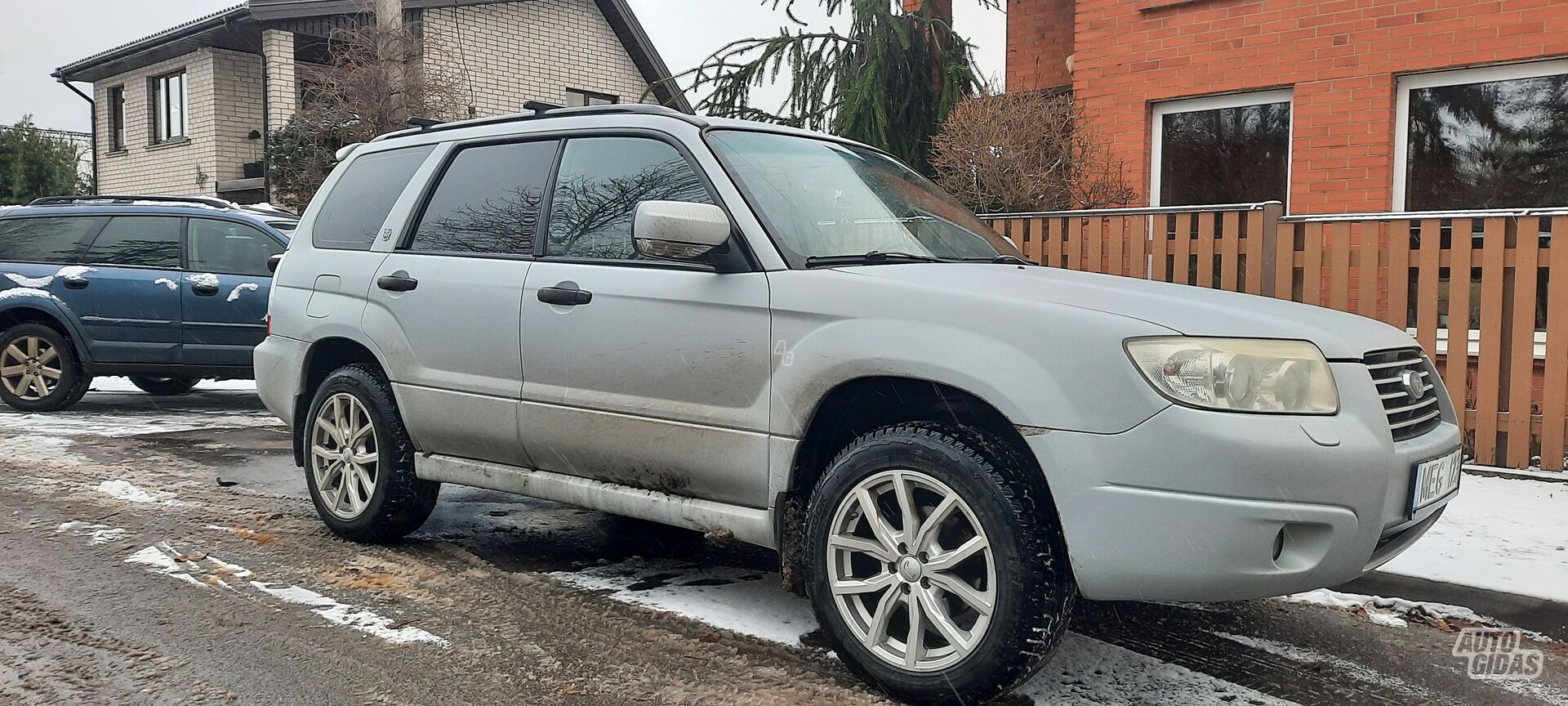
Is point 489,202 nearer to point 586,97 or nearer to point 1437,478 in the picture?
point 1437,478

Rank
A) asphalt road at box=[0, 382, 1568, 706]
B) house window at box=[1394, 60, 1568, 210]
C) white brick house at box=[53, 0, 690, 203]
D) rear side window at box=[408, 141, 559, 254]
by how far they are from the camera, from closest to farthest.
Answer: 1. asphalt road at box=[0, 382, 1568, 706]
2. rear side window at box=[408, 141, 559, 254]
3. house window at box=[1394, 60, 1568, 210]
4. white brick house at box=[53, 0, 690, 203]

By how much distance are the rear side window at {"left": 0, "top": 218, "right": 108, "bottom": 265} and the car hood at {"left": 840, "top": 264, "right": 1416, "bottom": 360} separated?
29.4ft

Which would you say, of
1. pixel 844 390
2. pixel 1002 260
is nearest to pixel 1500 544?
pixel 1002 260

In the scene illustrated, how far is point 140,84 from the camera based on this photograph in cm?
2488

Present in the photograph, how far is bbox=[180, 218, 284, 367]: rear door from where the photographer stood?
1009 cm

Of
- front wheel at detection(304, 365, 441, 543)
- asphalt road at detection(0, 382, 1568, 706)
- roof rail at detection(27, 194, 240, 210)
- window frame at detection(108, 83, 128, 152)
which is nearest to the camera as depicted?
asphalt road at detection(0, 382, 1568, 706)

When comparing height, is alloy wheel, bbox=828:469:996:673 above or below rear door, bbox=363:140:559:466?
below

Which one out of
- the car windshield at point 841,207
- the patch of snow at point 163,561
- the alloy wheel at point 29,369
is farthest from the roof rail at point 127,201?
the car windshield at point 841,207

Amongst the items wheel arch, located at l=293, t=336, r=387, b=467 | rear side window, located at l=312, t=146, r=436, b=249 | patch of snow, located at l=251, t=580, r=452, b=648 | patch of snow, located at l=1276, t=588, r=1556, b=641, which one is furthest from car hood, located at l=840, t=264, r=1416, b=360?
wheel arch, located at l=293, t=336, r=387, b=467

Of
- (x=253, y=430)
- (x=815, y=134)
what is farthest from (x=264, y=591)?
(x=253, y=430)

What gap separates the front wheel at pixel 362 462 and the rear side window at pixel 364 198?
0.59 m

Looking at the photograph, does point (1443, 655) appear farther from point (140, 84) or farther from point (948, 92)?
point (140, 84)

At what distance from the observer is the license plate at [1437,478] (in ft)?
10.8

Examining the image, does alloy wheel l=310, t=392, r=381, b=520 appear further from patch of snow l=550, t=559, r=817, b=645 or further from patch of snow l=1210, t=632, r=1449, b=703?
patch of snow l=1210, t=632, r=1449, b=703
